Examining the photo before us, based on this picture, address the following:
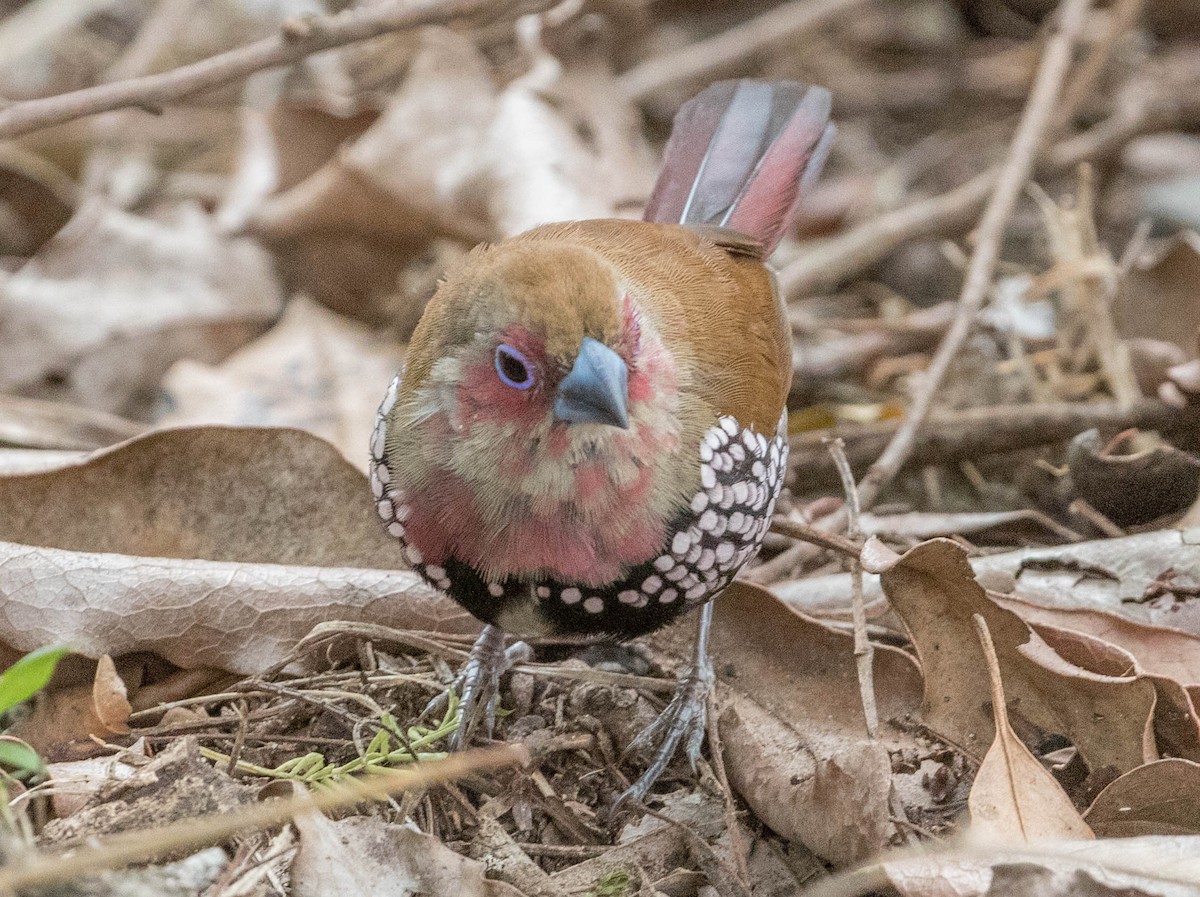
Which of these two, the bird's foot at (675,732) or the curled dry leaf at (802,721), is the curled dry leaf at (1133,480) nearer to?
the curled dry leaf at (802,721)

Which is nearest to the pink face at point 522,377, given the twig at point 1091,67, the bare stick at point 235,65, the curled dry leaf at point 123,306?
the bare stick at point 235,65

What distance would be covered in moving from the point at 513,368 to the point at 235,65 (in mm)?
1704

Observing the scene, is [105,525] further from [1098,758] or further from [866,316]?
[866,316]

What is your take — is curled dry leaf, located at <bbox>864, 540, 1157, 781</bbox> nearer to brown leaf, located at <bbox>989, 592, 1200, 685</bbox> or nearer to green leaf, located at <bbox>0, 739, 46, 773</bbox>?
brown leaf, located at <bbox>989, 592, 1200, 685</bbox>

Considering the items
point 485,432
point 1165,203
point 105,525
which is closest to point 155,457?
point 105,525

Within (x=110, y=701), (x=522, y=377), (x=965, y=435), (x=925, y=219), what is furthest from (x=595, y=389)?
(x=925, y=219)

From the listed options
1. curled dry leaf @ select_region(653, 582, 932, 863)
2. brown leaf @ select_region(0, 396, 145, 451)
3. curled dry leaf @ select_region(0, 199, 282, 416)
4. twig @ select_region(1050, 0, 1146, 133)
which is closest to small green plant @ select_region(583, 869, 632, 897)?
curled dry leaf @ select_region(653, 582, 932, 863)

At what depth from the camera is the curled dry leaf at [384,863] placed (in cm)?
220

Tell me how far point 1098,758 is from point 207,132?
5186 mm

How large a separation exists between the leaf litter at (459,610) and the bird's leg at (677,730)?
41 millimetres

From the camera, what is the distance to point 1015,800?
2361 millimetres

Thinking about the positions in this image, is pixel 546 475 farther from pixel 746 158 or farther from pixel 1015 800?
pixel 746 158

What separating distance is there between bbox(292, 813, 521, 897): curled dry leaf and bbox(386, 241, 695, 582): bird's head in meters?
0.56

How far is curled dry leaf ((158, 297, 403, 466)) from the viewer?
4160 mm
